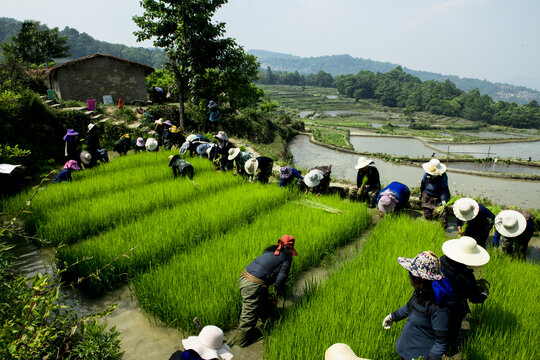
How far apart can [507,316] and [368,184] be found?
11.5 feet

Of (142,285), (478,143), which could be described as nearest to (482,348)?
(142,285)

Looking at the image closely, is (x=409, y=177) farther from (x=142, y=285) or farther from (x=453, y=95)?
(x=453, y=95)

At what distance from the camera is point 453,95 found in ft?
293

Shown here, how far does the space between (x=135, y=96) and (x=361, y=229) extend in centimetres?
1421

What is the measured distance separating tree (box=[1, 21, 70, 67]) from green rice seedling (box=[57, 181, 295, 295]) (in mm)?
28697

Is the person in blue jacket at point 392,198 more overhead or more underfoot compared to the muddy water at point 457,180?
more overhead

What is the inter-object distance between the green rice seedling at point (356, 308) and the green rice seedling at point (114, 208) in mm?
3590

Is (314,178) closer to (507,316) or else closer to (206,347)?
(507,316)

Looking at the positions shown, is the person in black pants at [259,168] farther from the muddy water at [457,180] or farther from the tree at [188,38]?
the tree at [188,38]

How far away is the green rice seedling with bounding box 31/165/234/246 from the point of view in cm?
479

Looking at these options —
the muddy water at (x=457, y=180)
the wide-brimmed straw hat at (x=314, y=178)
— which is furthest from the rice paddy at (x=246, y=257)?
the muddy water at (x=457, y=180)

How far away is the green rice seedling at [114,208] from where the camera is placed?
15.7 ft

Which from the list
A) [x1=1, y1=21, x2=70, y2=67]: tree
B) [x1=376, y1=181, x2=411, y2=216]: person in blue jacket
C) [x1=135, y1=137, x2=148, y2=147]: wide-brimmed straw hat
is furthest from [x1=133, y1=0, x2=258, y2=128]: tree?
[x1=1, y1=21, x2=70, y2=67]: tree

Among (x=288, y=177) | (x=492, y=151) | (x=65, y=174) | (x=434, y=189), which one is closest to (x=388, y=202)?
(x=434, y=189)
